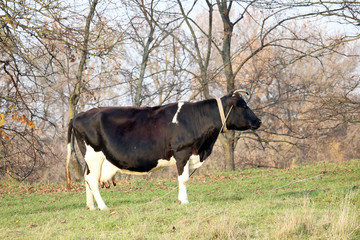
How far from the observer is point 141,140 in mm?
9125

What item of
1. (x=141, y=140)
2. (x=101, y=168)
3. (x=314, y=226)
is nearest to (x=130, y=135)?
(x=141, y=140)

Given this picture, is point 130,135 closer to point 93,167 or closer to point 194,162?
point 93,167

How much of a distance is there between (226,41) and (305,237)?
55.3ft

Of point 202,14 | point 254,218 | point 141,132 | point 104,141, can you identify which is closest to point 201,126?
point 141,132

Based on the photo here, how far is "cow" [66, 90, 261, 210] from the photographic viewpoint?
357 inches

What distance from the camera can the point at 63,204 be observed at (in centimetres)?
1213

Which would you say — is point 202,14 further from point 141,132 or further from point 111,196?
point 141,132

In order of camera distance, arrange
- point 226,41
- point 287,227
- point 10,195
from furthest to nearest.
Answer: point 226,41 → point 10,195 → point 287,227

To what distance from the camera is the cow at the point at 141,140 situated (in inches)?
357

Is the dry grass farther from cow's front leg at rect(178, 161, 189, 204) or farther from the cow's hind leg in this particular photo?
the cow's hind leg

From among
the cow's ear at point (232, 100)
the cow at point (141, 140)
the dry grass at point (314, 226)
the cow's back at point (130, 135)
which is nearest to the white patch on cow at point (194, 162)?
the cow at point (141, 140)

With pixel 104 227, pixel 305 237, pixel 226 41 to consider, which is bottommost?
pixel 305 237

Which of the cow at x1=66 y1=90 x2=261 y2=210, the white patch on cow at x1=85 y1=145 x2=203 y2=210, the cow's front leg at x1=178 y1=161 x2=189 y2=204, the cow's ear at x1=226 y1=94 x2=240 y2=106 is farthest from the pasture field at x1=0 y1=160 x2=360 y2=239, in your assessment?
the cow's ear at x1=226 y1=94 x2=240 y2=106

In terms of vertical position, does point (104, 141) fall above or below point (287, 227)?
above
